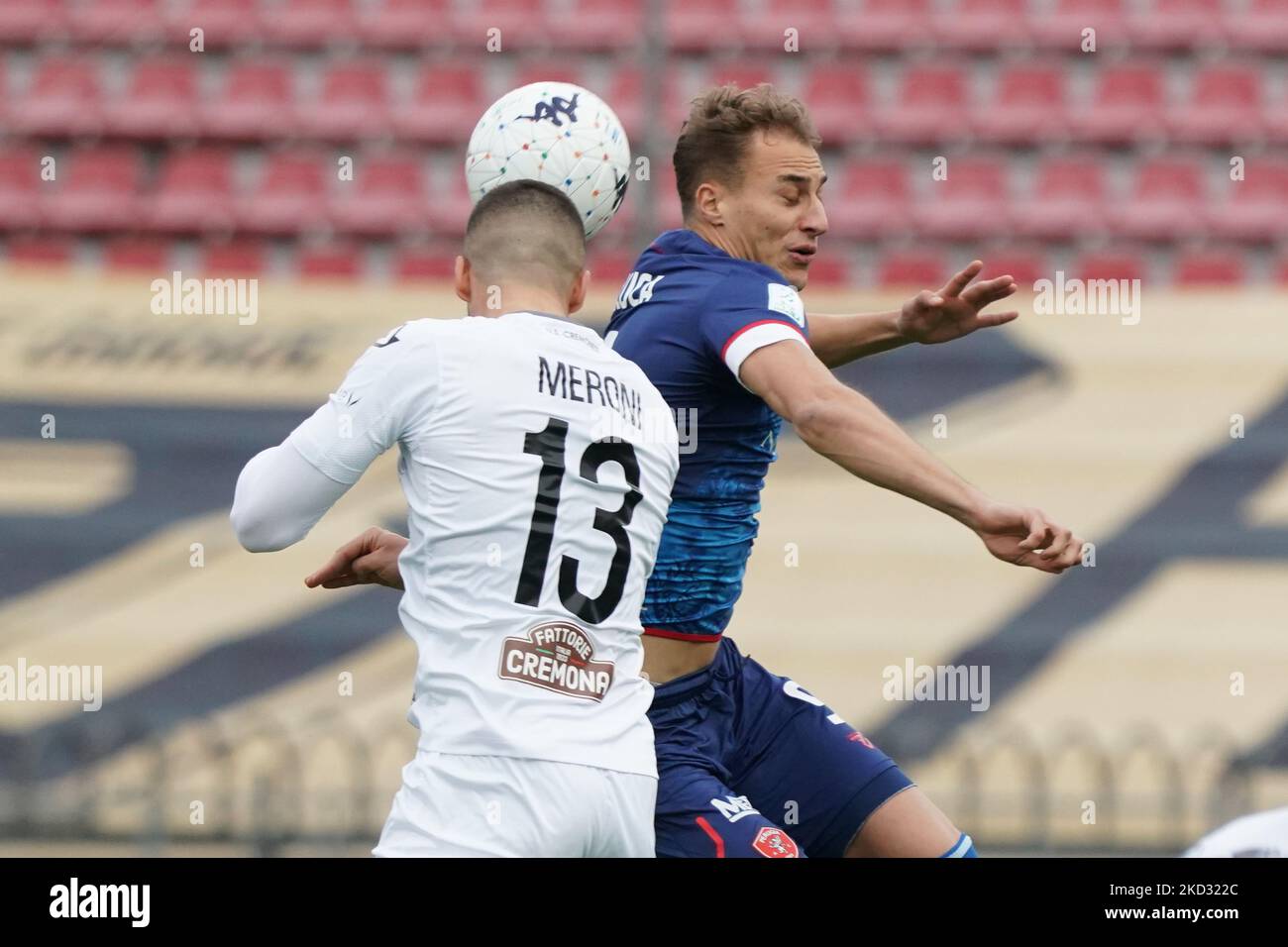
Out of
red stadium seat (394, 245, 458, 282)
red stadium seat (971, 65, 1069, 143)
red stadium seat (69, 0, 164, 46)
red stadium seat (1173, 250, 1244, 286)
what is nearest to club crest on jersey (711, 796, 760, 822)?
red stadium seat (394, 245, 458, 282)

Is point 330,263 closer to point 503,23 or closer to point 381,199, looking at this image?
point 381,199

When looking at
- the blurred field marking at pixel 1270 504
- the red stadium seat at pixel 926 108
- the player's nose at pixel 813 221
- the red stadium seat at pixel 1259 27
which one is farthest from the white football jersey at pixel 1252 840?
the red stadium seat at pixel 1259 27

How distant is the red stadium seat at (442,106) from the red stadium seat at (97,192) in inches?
76.5

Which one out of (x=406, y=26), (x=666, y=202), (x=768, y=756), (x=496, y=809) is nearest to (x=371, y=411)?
(x=496, y=809)

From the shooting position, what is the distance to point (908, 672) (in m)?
9.48

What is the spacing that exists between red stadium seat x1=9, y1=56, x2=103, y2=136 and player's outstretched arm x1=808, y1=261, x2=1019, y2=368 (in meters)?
9.05

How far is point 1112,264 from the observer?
11.6m

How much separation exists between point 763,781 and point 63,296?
278 inches

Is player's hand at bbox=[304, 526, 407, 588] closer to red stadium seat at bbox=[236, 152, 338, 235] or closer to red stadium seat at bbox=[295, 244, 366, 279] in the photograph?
red stadium seat at bbox=[295, 244, 366, 279]

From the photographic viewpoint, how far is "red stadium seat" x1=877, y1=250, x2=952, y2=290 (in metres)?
11.6

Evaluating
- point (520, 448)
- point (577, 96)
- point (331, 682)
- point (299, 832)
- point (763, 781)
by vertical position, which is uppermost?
point (577, 96)

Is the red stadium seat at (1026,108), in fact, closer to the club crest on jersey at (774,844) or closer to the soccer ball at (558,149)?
the soccer ball at (558,149)
